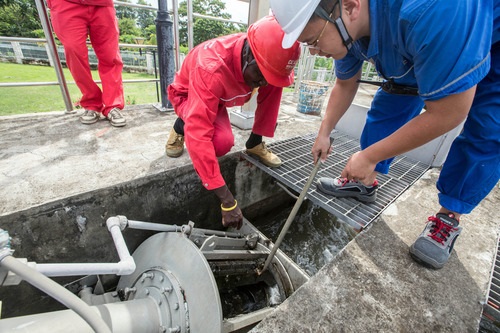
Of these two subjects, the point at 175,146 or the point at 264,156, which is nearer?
the point at 175,146

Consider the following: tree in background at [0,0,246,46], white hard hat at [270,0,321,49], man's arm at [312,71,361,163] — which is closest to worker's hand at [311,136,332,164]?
man's arm at [312,71,361,163]

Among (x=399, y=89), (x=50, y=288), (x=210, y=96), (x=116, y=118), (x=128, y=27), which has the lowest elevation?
(x=128, y=27)

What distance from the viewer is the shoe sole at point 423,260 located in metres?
1.57

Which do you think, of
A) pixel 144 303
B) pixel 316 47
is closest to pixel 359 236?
pixel 316 47

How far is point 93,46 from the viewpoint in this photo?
283 cm

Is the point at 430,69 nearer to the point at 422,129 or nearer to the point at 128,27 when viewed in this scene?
the point at 422,129

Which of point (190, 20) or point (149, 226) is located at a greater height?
point (190, 20)

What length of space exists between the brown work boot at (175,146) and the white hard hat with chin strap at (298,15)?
1604 mm

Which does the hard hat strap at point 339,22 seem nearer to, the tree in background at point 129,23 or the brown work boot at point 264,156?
the brown work boot at point 264,156

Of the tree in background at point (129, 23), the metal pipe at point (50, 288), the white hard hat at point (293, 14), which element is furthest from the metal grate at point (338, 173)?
the tree in background at point (129, 23)

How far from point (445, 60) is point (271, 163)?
1.87 metres

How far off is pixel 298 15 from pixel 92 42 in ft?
9.25

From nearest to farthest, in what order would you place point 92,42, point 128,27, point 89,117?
1. point 92,42
2. point 89,117
3. point 128,27

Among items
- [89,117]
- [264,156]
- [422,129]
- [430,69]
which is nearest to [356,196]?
[264,156]
